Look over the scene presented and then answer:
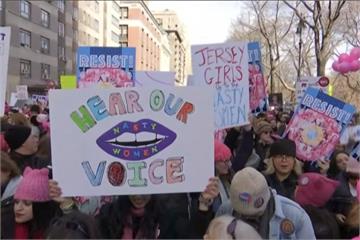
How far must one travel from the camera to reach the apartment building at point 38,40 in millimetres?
44719

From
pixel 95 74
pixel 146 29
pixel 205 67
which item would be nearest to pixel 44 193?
pixel 205 67

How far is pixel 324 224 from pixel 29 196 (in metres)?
1.76

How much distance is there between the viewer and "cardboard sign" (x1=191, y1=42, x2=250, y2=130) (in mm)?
5332

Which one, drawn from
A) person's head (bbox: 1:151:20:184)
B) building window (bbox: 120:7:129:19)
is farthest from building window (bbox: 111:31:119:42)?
person's head (bbox: 1:151:20:184)

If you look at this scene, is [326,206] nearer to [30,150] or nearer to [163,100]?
[163,100]

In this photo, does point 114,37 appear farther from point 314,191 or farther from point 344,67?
point 314,191

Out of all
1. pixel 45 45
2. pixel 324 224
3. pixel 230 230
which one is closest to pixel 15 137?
pixel 324 224

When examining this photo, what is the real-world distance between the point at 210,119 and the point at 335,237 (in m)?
1.11

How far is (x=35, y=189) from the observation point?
3428 mm

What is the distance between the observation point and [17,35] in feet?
151

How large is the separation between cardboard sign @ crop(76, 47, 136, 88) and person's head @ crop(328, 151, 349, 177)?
3.64m

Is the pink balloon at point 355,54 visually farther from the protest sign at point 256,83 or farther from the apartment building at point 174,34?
the apartment building at point 174,34

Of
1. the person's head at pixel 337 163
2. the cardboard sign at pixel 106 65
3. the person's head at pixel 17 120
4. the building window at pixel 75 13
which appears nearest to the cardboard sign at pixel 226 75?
the person's head at pixel 337 163

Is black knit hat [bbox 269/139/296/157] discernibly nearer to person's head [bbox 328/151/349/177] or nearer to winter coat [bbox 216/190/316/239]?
person's head [bbox 328/151/349/177]
